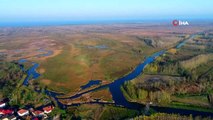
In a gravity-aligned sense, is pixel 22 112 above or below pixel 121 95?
above

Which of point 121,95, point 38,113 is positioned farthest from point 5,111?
point 121,95

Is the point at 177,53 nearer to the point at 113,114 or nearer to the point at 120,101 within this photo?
the point at 120,101

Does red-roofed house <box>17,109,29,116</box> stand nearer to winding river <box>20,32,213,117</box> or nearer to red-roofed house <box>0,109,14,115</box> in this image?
red-roofed house <box>0,109,14,115</box>

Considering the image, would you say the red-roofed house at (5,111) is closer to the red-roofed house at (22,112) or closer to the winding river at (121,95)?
the red-roofed house at (22,112)

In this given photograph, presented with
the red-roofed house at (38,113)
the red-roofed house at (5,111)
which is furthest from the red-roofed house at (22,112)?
the red-roofed house at (5,111)

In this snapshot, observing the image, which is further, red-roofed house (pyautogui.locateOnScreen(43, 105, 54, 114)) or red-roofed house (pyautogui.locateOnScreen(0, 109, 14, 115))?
red-roofed house (pyautogui.locateOnScreen(0, 109, 14, 115))

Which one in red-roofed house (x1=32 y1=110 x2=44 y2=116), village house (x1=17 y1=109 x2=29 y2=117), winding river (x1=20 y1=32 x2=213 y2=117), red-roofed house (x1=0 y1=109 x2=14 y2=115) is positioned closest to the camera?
red-roofed house (x1=32 y1=110 x2=44 y2=116)

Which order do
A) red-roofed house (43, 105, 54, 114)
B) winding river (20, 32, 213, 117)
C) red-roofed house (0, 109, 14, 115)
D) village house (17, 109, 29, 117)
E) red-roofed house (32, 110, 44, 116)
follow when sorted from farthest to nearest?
winding river (20, 32, 213, 117)
red-roofed house (0, 109, 14, 115)
red-roofed house (43, 105, 54, 114)
village house (17, 109, 29, 117)
red-roofed house (32, 110, 44, 116)

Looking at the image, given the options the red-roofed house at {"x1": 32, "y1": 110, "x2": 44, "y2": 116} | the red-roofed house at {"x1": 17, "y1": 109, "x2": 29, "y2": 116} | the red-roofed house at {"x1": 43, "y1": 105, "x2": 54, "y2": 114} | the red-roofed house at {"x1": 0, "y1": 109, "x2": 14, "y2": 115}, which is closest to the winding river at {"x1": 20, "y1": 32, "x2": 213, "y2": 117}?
the red-roofed house at {"x1": 43, "y1": 105, "x2": 54, "y2": 114}

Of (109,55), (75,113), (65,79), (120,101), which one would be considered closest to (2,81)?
(65,79)

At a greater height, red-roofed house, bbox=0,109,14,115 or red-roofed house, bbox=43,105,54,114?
red-roofed house, bbox=43,105,54,114

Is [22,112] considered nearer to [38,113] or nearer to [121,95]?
[38,113]
